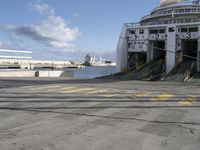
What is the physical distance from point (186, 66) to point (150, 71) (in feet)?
12.2


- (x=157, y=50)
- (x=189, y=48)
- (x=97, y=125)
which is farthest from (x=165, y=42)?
(x=97, y=125)

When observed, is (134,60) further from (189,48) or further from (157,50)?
(189,48)

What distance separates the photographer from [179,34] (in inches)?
1432

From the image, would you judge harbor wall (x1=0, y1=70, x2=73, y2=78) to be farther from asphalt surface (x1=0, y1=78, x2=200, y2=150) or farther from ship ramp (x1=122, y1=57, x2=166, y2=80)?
asphalt surface (x1=0, y1=78, x2=200, y2=150)

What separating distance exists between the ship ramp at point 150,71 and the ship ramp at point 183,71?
160cm

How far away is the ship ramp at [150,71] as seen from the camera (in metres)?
35.1

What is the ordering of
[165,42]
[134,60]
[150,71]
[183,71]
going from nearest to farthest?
[183,71], [150,71], [165,42], [134,60]

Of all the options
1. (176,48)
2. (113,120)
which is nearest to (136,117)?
(113,120)

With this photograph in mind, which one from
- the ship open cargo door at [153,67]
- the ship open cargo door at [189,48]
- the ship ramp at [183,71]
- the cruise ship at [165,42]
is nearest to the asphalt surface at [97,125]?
the ship ramp at [183,71]

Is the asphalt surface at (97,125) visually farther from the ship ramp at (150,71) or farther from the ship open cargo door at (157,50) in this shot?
the ship open cargo door at (157,50)

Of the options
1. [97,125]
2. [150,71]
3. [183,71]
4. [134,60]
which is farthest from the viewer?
[134,60]

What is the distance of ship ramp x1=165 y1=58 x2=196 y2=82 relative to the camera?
32688 mm

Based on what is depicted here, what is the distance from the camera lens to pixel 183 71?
113 ft

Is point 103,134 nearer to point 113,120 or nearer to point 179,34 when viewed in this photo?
point 113,120
